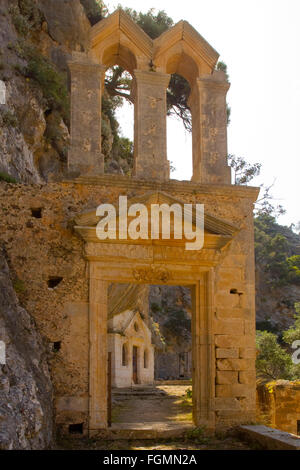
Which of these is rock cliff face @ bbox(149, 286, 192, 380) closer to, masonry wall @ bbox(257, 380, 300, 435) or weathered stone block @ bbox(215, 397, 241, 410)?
masonry wall @ bbox(257, 380, 300, 435)

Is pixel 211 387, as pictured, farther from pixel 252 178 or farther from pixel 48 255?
pixel 252 178

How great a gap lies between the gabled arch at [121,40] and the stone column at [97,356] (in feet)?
12.8

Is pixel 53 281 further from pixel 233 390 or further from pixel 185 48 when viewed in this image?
pixel 185 48

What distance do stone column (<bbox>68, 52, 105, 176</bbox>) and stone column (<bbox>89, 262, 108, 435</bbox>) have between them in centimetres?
175

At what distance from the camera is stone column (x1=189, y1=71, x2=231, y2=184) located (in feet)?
28.8

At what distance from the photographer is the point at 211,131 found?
890 cm

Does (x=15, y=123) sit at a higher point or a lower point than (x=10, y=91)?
lower

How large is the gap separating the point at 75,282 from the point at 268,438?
365 cm

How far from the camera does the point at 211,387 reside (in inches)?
310

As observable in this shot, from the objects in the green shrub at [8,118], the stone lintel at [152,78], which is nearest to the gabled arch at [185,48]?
the stone lintel at [152,78]

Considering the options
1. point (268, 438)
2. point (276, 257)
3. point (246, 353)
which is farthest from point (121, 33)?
point (276, 257)

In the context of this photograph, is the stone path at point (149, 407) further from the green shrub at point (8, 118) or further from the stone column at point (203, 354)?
the green shrub at point (8, 118)

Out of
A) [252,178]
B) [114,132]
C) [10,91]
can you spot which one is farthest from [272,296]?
[10,91]
